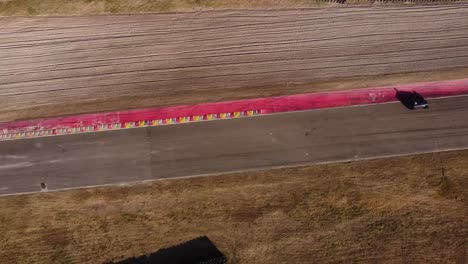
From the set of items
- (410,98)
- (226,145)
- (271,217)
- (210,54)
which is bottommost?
(271,217)

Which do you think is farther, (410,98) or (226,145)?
(410,98)

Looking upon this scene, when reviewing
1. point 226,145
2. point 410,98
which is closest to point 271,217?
point 226,145

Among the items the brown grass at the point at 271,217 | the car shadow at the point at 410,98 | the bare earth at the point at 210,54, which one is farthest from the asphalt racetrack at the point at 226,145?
the bare earth at the point at 210,54

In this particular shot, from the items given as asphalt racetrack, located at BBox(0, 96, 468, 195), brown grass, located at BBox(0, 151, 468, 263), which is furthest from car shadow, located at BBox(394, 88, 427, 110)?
brown grass, located at BBox(0, 151, 468, 263)

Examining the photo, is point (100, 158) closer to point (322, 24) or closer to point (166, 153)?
point (166, 153)

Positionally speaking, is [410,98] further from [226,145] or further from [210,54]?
[210,54]

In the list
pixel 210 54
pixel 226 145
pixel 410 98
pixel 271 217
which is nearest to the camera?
pixel 271 217

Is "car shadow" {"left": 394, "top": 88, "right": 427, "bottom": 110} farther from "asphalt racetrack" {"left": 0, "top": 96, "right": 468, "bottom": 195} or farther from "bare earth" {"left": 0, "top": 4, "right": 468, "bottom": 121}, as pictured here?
"bare earth" {"left": 0, "top": 4, "right": 468, "bottom": 121}
